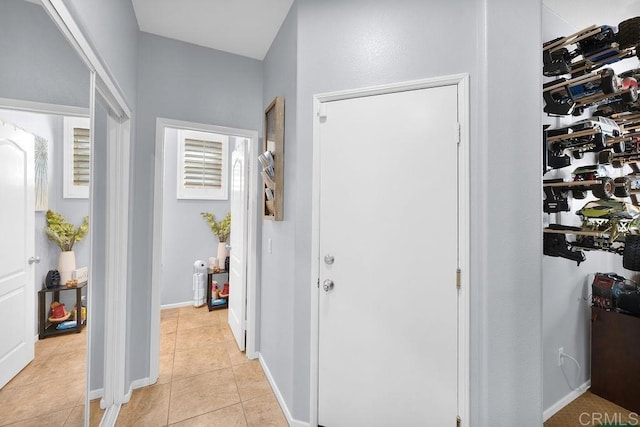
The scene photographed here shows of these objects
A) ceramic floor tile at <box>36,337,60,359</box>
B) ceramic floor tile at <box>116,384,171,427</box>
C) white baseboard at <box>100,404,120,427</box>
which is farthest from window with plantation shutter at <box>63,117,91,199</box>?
ceramic floor tile at <box>116,384,171,427</box>

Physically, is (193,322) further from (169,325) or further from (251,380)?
(251,380)

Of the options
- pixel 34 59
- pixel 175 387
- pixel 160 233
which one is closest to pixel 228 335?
pixel 175 387

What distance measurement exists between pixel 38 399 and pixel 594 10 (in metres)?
3.40

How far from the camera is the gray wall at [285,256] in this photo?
73.0 inches

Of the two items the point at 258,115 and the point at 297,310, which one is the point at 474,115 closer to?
the point at 297,310

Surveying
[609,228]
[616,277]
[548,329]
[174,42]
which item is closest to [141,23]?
[174,42]

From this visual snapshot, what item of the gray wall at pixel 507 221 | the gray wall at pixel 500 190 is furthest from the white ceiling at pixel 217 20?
the gray wall at pixel 507 221

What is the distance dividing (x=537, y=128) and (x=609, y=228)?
2.67 ft

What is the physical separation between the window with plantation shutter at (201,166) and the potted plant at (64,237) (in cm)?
301

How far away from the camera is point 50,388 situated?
98 cm

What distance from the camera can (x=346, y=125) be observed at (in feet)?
5.57

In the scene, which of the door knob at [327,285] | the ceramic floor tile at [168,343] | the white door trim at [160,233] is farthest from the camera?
the ceramic floor tile at [168,343]

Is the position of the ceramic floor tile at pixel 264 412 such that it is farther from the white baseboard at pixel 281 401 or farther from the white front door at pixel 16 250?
the white front door at pixel 16 250

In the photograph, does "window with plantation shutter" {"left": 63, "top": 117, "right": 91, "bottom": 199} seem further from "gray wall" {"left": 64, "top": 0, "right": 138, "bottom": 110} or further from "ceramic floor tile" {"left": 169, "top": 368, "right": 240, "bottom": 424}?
"ceramic floor tile" {"left": 169, "top": 368, "right": 240, "bottom": 424}
